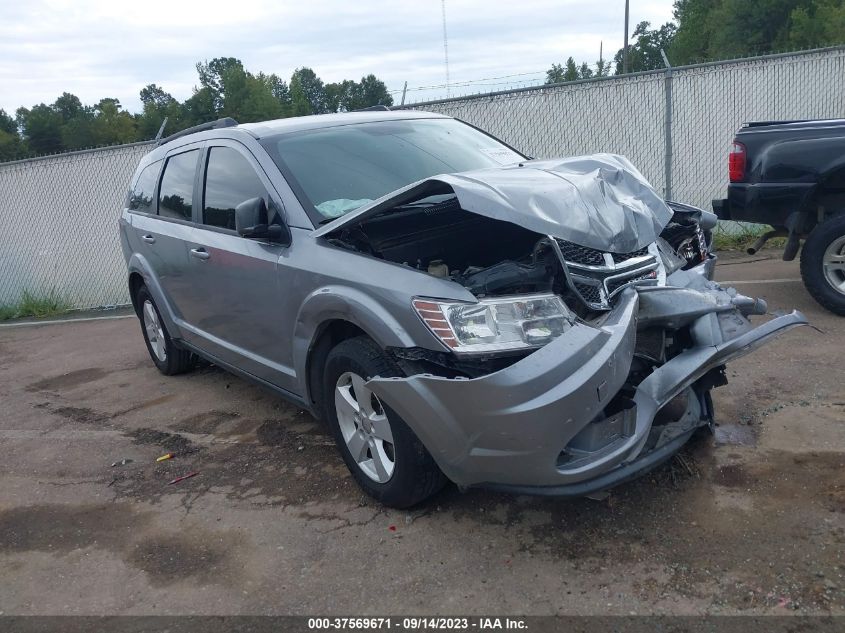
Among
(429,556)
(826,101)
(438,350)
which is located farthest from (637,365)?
(826,101)

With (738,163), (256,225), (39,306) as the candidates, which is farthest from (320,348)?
(39,306)

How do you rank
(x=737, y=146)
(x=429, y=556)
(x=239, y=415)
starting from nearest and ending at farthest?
(x=429, y=556), (x=239, y=415), (x=737, y=146)

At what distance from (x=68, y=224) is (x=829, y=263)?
1044 centimetres

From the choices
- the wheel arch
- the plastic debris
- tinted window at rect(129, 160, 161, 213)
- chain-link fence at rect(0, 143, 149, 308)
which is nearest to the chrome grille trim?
the wheel arch

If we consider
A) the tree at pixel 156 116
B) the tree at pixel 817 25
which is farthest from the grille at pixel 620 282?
the tree at pixel 156 116

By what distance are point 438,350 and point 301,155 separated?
1.82 m

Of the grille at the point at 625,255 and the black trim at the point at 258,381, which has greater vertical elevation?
the grille at the point at 625,255

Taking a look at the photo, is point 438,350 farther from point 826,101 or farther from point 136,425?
point 826,101

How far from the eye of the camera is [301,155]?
14.1 ft

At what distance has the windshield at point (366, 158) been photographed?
409 centimetres

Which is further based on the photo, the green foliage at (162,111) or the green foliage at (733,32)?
the green foliage at (162,111)

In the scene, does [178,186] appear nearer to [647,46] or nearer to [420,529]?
[420,529]

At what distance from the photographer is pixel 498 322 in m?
3.03

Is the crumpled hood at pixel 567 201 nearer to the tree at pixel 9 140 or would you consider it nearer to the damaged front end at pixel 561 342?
the damaged front end at pixel 561 342
